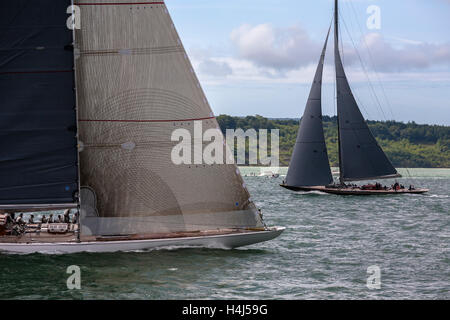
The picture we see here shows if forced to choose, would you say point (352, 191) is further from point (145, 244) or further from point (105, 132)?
point (105, 132)

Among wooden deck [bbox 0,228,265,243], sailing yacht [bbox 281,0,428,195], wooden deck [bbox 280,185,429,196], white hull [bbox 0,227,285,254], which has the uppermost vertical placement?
sailing yacht [bbox 281,0,428,195]

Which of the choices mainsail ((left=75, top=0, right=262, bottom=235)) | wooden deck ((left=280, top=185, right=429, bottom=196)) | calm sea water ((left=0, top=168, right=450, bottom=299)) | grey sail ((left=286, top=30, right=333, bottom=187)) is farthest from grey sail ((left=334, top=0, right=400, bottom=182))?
mainsail ((left=75, top=0, right=262, bottom=235))

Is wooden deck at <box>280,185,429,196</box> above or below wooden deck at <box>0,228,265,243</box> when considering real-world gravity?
below

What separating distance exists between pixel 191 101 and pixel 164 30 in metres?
2.64

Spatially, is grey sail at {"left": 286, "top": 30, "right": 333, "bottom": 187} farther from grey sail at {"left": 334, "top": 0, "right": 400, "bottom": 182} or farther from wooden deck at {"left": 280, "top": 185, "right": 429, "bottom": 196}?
grey sail at {"left": 334, "top": 0, "right": 400, "bottom": 182}

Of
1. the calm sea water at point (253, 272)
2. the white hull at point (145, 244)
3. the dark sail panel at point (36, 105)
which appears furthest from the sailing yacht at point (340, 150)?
the dark sail panel at point (36, 105)

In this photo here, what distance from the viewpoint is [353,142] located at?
6200cm

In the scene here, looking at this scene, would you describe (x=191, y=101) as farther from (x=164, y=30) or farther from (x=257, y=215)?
(x=257, y=215)

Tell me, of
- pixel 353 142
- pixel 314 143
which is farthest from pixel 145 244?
pixel 353 142

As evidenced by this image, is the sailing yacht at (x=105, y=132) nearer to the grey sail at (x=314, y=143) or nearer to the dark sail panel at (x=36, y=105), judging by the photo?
the dark sail panel at (x=36, y=105)

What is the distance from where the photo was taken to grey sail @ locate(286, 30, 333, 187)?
6044 centimetres

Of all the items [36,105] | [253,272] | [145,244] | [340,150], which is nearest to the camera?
[253,272]

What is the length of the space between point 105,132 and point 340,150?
40994mm
